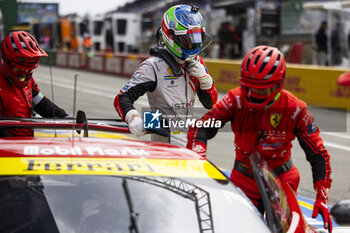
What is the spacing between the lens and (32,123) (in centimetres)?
407

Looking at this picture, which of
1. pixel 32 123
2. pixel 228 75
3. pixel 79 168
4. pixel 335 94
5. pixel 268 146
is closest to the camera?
pixel 79 168

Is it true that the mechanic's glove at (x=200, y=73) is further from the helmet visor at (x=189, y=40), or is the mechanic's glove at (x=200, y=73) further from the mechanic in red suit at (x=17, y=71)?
the mechanic in red suit at (x=17, y=71)

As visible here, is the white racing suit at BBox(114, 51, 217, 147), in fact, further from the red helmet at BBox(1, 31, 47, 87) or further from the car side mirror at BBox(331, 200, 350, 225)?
the car side mirror at BBox(331, 200, 350, 225)

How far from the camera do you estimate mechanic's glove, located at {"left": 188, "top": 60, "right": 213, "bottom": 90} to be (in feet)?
17.3

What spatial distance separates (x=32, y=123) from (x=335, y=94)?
1369 centimetres

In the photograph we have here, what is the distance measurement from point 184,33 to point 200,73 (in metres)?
0.34

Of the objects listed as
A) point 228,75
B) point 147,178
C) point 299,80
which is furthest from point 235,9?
point 147,178

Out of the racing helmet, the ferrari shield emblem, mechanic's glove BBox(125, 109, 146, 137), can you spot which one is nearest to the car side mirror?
the ferrari shield emblem

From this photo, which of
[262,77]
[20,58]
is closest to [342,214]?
[262,77]

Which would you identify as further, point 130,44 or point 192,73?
point 130,44

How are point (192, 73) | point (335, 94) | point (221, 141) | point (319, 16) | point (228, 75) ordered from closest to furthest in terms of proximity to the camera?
point (192, 73) < point (221, 141) < point (335, 94) < point (228, 75) < point (319, 16)

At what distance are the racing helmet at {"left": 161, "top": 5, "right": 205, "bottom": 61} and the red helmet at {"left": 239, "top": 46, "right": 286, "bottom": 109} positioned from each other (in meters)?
1.13

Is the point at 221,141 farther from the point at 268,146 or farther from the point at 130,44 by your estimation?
the point at 130,44

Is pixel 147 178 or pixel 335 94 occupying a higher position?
pixel 147 178
